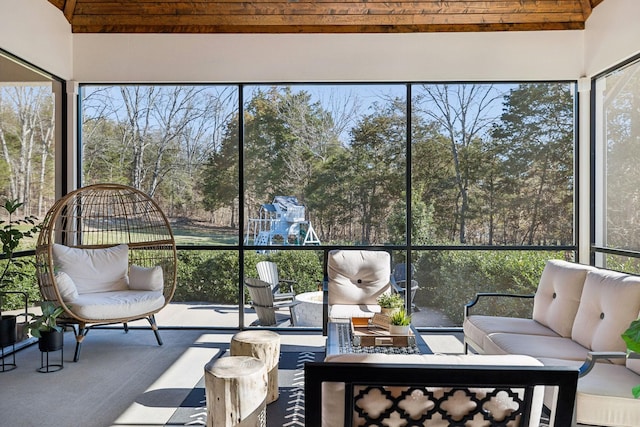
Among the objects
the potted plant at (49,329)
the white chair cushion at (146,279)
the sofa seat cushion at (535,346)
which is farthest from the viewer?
the white chair cushion at (146,279)

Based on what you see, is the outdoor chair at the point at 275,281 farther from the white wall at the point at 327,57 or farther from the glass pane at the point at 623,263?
the glass pane at the point at 623,263

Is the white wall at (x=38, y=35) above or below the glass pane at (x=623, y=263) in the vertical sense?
above

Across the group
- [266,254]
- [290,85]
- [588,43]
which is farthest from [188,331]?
[588,43]

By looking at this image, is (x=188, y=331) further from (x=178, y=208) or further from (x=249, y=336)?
(x=249, y=336)

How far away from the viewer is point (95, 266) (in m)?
4.90

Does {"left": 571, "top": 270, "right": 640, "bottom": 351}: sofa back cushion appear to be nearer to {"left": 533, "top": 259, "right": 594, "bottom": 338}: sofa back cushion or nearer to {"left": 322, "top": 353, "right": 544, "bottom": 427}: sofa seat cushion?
{"left": 533, "top": 259, "right": 594, "bottom": 338}: sofa back cushion

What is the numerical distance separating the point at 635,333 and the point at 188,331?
4.52 metres

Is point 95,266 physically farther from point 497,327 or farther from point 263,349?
point 497,327

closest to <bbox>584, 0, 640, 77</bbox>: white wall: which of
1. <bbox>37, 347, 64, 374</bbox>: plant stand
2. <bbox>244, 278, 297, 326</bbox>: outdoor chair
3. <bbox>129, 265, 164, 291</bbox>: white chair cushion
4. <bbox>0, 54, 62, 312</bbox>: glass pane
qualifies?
<bbox>244, 278, 297, 326</bbox>: outdoor chair

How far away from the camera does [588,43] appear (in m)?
5.17

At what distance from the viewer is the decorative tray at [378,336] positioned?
10.8 feet

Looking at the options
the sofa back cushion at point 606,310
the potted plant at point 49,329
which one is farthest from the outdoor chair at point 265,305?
the sofa back cushion at point 606,310

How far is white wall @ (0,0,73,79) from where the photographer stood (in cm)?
442

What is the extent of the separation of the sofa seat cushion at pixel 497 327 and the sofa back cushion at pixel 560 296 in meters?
0.08
